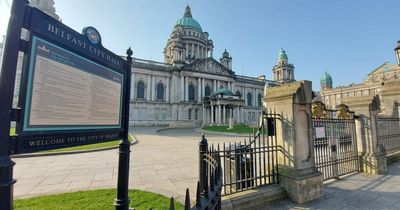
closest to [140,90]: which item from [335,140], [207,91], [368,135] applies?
[207,91]

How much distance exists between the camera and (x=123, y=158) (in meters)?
2.58

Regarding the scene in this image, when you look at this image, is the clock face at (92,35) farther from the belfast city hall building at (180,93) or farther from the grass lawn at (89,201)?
the belfast city hall building at (180,93)

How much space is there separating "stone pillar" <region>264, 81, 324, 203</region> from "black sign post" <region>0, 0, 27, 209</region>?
4.88m

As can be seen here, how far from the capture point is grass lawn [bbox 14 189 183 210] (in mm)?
4094

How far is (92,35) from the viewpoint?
237cm

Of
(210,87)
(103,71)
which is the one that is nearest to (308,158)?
(103,71)

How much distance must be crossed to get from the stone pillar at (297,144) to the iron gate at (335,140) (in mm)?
1533

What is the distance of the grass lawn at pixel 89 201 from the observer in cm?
409

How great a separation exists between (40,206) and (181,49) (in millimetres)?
56505

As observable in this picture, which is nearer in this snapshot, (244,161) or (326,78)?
(244,161)

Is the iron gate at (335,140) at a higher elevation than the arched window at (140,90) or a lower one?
lower

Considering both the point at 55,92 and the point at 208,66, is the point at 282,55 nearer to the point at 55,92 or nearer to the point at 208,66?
the point at 208,66

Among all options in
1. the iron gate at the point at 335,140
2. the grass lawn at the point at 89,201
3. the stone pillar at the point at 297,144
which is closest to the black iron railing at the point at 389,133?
the iron gate at the point at 335,140

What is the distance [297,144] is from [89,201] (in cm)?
495
